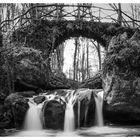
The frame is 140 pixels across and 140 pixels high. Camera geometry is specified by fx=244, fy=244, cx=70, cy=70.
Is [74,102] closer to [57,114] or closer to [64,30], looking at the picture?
[57,114]

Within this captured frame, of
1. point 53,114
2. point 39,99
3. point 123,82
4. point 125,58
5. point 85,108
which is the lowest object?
point 53,114

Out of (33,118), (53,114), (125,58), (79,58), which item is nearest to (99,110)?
(53,114)

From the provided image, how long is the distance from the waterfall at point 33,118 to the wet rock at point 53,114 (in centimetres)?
16

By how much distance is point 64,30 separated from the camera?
31.9 feet

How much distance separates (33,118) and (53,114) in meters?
0.49

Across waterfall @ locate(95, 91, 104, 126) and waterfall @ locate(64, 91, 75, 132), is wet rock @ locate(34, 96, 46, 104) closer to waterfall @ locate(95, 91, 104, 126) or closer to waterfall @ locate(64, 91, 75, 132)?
waterfall @ locate(64, 91, 75, 132)

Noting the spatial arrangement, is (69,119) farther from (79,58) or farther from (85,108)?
(79,58)

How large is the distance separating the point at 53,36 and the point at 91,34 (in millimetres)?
1557

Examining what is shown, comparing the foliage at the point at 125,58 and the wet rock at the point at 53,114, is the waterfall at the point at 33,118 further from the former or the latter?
the foliage at the point at 125,58

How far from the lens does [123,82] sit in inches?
239

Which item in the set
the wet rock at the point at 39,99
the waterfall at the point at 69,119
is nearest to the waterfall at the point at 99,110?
the waterfall at the point at 69,119

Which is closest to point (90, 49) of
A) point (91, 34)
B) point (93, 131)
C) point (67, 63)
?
point (67, 63)

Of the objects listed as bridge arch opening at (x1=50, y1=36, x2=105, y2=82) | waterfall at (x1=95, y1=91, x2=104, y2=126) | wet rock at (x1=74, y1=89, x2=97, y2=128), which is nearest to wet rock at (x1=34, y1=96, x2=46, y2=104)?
wet rock at (x1=74, y1=89, x2=97, y2=128)

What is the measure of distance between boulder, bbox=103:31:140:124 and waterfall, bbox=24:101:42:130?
5.33 feet
